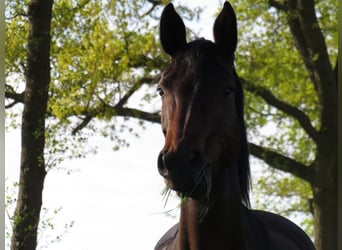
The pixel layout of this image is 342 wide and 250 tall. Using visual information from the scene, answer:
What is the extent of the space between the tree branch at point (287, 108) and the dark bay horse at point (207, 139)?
13922 millimetres

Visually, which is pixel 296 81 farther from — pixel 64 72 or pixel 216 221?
pixel 216 221

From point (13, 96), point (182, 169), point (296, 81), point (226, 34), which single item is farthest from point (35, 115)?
point (296, 81)

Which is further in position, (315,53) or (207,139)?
(315,53)

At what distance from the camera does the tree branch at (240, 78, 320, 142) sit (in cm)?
1955

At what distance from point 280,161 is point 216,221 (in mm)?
14797

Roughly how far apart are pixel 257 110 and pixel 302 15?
3110 mm

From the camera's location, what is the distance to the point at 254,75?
67.5 ft

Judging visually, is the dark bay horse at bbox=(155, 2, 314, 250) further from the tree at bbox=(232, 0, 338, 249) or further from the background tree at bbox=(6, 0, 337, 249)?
the tree at bbox=(232, 0, 338, 249)

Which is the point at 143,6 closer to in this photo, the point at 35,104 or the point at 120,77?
the point at 120,77

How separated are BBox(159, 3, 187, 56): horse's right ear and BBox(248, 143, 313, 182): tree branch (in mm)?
14418

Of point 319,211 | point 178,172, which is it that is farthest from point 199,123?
point 319,211

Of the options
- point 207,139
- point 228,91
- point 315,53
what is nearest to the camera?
point 207,139

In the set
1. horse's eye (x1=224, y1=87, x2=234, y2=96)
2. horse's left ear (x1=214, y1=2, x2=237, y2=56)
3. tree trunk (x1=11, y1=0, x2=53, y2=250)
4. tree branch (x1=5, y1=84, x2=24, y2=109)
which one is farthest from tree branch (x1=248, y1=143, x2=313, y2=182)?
horse's eye (x1=224, y1=87, x2=234, y2=96)

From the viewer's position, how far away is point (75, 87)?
14.4 meters
